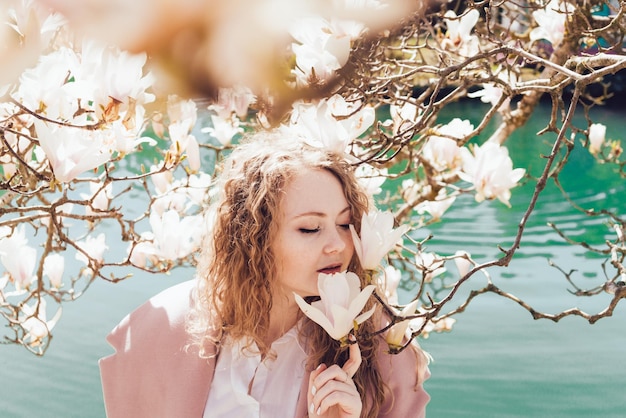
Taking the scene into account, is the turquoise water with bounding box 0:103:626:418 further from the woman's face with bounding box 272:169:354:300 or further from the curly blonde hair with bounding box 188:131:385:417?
the woman's face with bounding box 272:169:354:300

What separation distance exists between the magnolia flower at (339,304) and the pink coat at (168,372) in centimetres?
46

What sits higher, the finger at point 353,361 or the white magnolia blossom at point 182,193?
the white magnolia blossom at point 182,193

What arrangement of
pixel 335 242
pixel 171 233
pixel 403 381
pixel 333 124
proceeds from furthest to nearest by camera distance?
pixel 171 233
pixel 403 381
pixel 335 242
pixel 333 124

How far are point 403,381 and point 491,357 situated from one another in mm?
1987

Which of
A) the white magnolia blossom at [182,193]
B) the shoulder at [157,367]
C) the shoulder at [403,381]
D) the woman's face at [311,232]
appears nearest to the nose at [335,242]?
the woman's face at [311,232]

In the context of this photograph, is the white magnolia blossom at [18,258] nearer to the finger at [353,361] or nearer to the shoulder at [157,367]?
the shoulder at [157,367]

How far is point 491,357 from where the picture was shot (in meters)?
3.19

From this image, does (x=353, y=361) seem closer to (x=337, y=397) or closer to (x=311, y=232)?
(x=337, y=397)

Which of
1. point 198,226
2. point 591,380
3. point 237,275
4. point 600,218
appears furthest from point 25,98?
point 600,218

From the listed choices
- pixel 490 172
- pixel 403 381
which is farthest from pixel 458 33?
pixel 403 381

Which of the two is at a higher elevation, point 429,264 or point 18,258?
point 18,258

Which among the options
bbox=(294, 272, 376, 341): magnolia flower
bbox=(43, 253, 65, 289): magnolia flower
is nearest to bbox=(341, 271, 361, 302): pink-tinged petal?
bbox=(294, 272, 376, 341): magnolia flower

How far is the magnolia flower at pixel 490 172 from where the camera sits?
1.42 metres

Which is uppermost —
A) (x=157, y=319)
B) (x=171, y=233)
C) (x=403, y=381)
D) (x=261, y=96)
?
(x=261, y=96)
